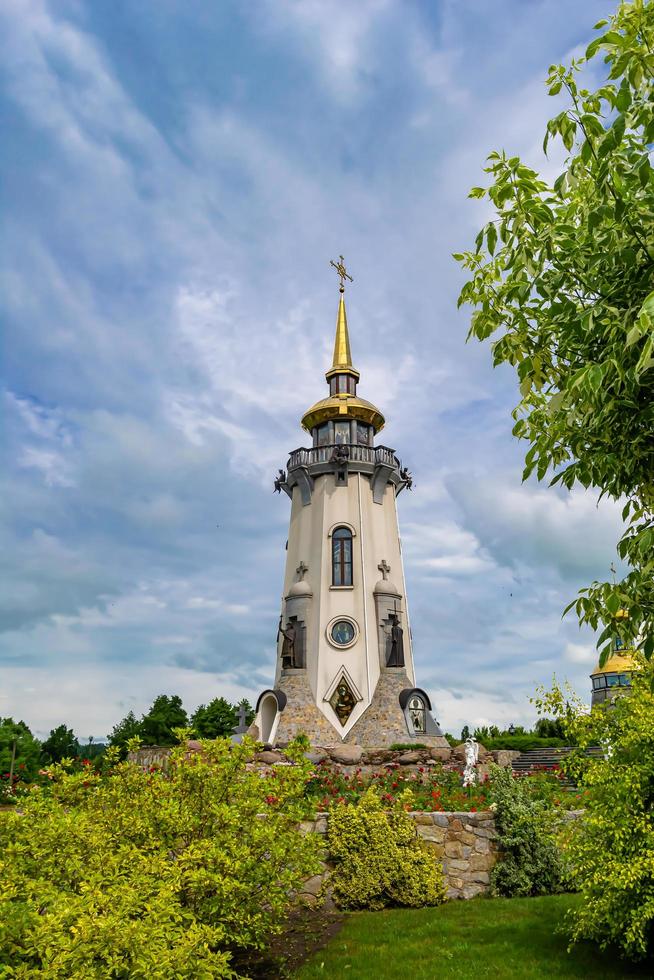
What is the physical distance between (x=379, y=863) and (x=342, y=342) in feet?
102

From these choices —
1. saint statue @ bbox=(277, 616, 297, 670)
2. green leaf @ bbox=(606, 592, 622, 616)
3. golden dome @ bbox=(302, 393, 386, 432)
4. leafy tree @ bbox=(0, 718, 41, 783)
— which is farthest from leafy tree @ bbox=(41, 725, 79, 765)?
green leaf @ bbox=(606, 592, 622, 616)

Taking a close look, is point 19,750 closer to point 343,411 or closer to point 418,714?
point 418,714

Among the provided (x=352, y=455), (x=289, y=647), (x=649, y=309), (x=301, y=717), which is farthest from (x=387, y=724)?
(x=649, y=309)

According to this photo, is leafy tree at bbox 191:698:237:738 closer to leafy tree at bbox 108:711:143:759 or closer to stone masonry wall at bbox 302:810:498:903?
leafy tree at bbox 108:711:143:759

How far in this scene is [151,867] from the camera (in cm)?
650

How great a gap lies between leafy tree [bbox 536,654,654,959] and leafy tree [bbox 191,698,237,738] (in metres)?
30.7

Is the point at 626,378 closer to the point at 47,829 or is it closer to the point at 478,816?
the point at 47,829

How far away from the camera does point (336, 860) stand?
11891 mm

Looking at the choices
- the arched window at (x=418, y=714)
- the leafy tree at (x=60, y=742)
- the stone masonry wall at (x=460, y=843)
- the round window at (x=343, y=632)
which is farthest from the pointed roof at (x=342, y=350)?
the stone masonry wall at (x=460, y=843)

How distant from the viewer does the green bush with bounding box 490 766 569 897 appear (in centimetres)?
1231

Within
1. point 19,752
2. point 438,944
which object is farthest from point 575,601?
point 19,752

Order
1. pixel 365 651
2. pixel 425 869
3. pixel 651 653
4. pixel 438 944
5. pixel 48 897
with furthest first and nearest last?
pixel 365 651
pixel 425 869
pixel 438 944
pixel 651 653
pixel 48 897

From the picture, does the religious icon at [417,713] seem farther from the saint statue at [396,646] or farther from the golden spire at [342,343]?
the golden spire at [342,343]

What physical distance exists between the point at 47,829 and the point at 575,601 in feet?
18.3
